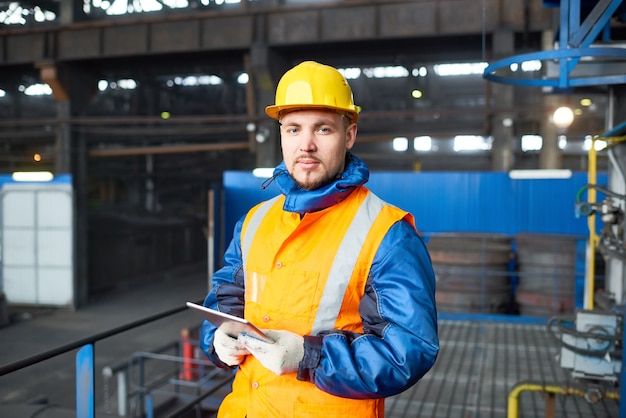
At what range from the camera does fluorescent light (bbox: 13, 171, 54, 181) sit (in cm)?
1557

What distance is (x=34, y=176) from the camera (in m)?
15.9

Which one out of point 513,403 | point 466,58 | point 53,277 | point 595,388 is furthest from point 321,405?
point 53,277

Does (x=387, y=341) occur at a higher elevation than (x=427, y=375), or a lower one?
higher

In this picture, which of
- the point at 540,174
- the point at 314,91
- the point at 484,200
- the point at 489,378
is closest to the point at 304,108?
the point at 314,91

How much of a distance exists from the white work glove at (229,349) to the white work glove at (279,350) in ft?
0.35

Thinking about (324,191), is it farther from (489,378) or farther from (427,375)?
(489,378)

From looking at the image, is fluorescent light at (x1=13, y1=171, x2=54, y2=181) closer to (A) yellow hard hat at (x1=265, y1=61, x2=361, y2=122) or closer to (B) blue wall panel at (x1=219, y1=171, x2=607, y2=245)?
(B) blue wall panel at (x1=219, y1=171, x2=607, y2=245)

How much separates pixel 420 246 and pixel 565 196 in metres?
11.2

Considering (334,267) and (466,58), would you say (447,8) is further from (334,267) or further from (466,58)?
(334,267)

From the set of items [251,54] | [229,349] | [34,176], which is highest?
[251,54]

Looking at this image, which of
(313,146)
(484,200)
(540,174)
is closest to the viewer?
(313,146)

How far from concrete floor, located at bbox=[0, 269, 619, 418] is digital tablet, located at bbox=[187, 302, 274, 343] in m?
3.13


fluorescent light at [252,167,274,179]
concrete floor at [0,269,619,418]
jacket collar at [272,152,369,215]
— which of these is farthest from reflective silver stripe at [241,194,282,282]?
fluorescent light at [252,167,274,179]

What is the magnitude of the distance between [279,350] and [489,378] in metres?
5.74
